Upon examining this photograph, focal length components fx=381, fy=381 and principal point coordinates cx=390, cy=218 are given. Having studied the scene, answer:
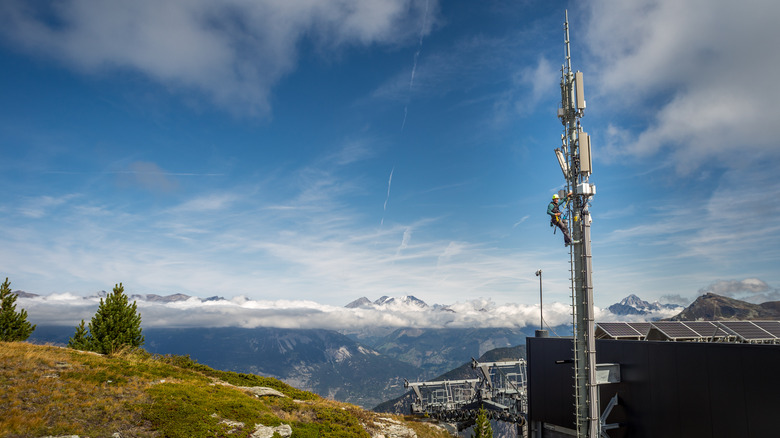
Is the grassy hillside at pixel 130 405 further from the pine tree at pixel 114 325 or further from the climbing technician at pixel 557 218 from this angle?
the climbing technician at pixel 557 218

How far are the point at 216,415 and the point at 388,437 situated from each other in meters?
12.9

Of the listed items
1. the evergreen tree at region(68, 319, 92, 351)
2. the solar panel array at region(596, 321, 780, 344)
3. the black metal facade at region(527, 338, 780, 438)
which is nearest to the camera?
the black metal facade at region(527, 338, 780, 438)

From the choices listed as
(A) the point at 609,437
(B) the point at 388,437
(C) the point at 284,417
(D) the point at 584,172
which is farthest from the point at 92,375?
(A) the point at 609,437

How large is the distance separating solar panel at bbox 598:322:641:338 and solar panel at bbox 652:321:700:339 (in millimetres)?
2519

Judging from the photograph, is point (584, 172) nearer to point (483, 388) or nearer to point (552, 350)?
point (552, 350)

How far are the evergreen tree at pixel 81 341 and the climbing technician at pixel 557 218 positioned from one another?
43.9m

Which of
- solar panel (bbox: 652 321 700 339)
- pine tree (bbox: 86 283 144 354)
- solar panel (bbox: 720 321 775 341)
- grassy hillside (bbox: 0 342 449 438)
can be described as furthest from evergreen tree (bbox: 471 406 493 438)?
pine tree (bbox: 86 283 144 354)

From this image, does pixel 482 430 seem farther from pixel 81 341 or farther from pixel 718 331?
pixel 81 341

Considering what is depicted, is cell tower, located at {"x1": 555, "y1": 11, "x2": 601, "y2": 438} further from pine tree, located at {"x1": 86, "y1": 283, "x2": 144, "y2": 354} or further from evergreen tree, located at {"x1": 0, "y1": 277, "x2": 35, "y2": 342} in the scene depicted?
evergreen tree, located at {"x1": 0, "y1": 277, "x2": 35, "y2": 342}

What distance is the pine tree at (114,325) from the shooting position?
125 feet

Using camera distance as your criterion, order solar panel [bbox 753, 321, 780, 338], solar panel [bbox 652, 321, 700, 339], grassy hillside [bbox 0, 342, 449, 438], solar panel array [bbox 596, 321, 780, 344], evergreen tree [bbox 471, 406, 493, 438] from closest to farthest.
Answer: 1. grassy hillside [bbox 0, 342, 449, 438]
2. solar panel array [bbox 596, 321, 780, 344]
3. solar panel [bbox 753, 321, 780, 338]
4. solar panel [bbox 652, 321, 700, 339]
5. evergreen tree [bbox 471, 406, 493, 438]

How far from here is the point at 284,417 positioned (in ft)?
83.4

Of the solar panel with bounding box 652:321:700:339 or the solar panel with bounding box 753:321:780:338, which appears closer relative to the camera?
the solar panel with bounding box 753:321:780:338

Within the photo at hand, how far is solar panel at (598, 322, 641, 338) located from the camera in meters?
28.6
